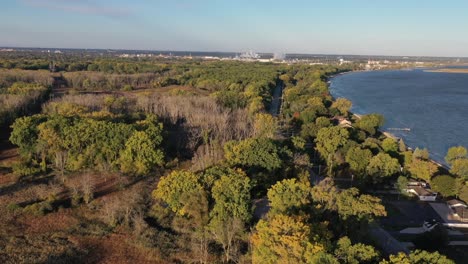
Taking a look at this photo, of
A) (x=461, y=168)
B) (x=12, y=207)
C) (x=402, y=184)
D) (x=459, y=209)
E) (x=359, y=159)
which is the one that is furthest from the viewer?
(x=359, y=159)

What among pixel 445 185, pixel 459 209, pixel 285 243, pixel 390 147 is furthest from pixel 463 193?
pixel 285 243

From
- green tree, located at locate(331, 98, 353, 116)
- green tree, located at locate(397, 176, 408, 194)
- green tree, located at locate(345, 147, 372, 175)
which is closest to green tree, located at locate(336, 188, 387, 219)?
green tree, located at locate(397, 176, 408, 194)

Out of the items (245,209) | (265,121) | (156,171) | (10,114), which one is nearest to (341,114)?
(265,121)

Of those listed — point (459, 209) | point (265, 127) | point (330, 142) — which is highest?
point (265, 127)

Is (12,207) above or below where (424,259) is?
below

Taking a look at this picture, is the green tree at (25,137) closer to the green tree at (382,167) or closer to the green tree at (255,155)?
the green tree at (255,155)

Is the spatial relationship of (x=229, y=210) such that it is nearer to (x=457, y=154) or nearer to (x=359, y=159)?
(x=359, y=159)

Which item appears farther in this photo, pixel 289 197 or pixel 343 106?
pixel 343 106
